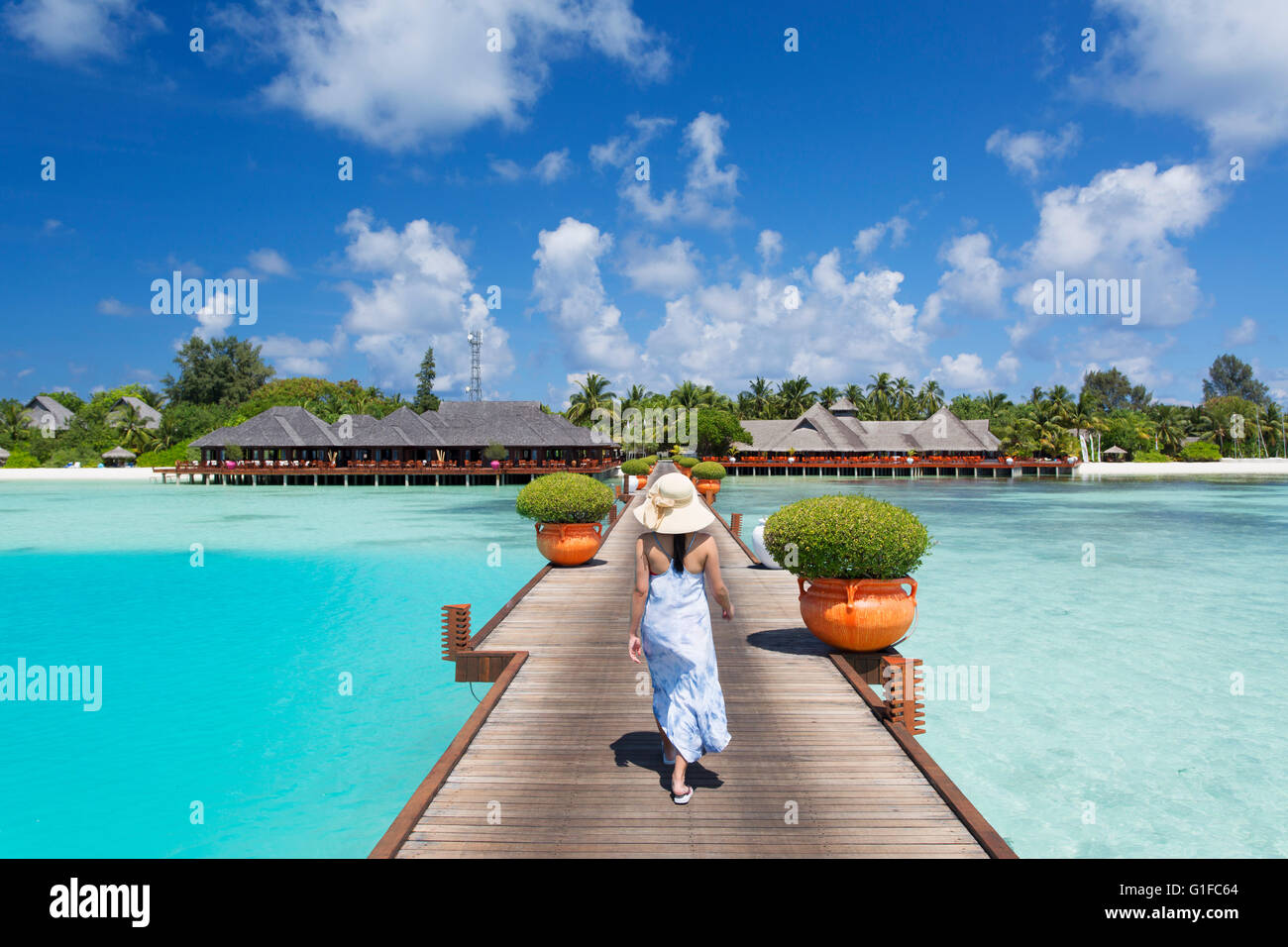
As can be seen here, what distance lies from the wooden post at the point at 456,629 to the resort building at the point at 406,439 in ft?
181

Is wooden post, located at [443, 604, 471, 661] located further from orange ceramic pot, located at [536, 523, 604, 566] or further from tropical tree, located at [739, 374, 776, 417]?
tropical tree, located at [739, 374, 776, 417]

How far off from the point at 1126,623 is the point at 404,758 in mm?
15240

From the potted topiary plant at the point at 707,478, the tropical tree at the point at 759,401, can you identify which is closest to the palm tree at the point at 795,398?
the tropical tree at the point at 759,401

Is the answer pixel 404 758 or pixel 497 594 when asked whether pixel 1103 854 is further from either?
pixel 497 594

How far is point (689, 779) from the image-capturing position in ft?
19.3

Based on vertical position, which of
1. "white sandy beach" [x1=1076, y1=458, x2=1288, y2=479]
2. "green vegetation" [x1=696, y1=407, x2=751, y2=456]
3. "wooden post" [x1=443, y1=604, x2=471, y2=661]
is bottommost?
"white sandy beach" [x1=1076, y1=458, x2=1288, y2=479]

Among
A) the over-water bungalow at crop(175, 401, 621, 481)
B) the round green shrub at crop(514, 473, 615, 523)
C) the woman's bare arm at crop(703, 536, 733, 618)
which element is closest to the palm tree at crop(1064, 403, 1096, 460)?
the over-water bungalow at crop(175, 401, 621, 481)

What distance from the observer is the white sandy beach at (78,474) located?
72.8 meters

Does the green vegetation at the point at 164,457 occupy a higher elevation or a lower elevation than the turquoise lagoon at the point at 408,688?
higher

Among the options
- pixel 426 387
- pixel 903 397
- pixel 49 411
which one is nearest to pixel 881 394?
pixel 903 397

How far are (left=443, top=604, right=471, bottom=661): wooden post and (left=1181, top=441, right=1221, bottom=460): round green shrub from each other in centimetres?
12085

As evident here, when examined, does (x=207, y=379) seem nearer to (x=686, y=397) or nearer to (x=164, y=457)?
(x=164, y=457)

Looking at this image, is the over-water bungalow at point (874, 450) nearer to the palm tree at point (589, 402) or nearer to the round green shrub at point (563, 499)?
the palm tree at point (589, 402)

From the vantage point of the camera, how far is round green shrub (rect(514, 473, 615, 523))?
15.2m
